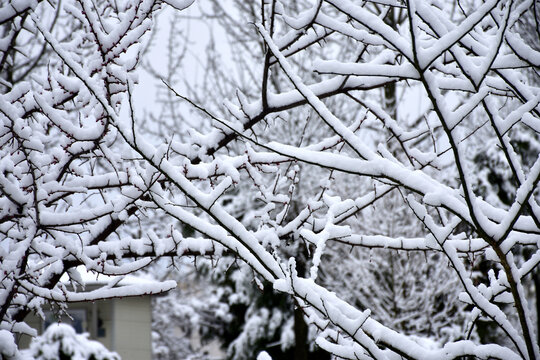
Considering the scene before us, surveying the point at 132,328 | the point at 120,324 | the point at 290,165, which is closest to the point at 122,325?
the point at 120,324

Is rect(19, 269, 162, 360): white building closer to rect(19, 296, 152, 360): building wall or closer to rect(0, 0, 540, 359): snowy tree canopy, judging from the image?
rect(19, 296, 152, 360): building wall

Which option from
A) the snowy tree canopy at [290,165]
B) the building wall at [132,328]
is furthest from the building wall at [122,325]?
the snowy tree canopy at [290,165]

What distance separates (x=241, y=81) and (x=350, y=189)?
10.6 feet

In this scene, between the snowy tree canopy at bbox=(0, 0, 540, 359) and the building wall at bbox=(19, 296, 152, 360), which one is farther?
the building wall at bbox=(19, 296, 152, 360)

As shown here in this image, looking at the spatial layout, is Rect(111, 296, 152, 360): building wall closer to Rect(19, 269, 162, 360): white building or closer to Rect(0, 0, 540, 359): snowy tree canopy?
Rect(19, 269, 162, 360): white building

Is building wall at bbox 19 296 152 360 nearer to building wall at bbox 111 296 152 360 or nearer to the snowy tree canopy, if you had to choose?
building wall at bbox 111 296 152 360

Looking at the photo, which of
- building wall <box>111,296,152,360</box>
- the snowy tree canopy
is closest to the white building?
building wall <box>111,296,152,360</box>

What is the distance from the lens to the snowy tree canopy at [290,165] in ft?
3.65

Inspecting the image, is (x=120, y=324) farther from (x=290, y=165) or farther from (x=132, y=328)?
(x=290, y=165)

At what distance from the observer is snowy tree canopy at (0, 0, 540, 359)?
3.65 ft

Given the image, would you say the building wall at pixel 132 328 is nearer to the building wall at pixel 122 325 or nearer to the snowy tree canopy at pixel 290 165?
the building wall at pixel 122 325

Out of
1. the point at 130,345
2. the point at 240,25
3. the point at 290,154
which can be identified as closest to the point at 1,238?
the point at 290,154

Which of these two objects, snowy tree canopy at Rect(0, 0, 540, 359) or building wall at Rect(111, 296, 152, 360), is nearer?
snowy tree canopy at Rect(0, 0, 540, 359)

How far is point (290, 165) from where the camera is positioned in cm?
232
